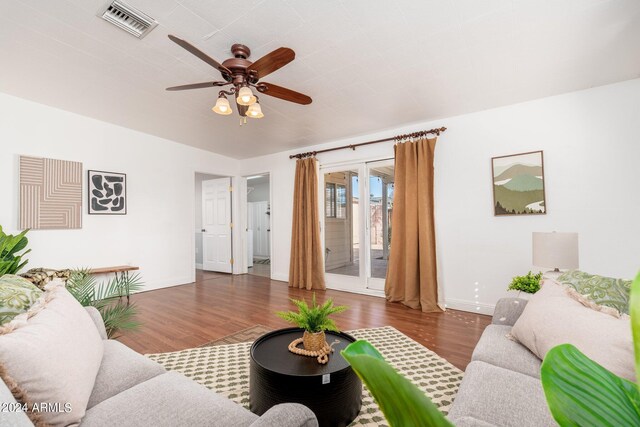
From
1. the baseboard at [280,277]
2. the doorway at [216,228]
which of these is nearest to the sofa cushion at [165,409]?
the baseboard at [280,277]

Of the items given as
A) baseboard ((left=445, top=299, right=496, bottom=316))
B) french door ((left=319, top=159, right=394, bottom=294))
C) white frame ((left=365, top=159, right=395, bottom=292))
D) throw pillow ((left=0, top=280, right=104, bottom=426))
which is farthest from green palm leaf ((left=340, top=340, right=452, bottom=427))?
white frame ((left=365, top=159, right=395, bottom=292))

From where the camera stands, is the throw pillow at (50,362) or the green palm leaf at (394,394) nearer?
the green palm leaf at (394,394)

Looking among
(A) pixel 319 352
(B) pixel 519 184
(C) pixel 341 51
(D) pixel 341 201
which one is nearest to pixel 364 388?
(A) pixel 319 352

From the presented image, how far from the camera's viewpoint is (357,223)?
15.6 feet

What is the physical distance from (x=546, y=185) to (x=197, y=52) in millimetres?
3574

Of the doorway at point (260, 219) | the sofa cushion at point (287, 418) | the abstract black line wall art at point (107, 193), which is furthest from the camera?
the doorway at point (260, 219)

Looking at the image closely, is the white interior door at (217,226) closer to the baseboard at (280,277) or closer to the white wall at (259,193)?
the baseboard at (280,277)

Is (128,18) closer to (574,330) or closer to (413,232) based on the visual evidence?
(574,330)

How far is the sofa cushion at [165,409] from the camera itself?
1.03 meters

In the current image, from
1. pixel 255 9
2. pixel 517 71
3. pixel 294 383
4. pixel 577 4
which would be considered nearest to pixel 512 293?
pixel 517 71

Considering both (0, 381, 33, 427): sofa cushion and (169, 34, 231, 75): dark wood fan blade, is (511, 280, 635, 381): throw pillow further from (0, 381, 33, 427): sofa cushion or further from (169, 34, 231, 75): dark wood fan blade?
(169, 34, 231, 75): dark wood fan blade

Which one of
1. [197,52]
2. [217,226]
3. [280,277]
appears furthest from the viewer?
[217,226]

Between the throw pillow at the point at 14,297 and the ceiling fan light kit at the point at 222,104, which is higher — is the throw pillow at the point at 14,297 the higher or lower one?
the lower one

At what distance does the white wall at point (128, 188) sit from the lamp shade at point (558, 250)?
5027 millimetres
